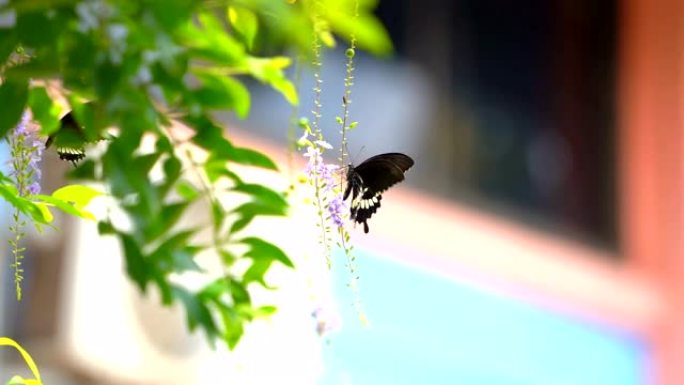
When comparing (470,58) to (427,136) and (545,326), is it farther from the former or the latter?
(545,326)

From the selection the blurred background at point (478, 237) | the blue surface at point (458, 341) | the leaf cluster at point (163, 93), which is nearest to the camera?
the leaf cluster at point (163, 93)

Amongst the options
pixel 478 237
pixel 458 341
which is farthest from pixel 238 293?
pixel 478 237

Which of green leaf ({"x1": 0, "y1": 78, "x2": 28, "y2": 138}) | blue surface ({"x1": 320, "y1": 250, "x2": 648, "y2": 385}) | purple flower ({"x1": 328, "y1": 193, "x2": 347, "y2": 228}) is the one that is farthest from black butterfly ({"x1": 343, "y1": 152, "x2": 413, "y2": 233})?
blue surface ({"x1": 320, "y1": 250, "x2": 648, "y2": 385})

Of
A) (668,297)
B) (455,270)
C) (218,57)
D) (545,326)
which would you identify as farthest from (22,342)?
(668,297)

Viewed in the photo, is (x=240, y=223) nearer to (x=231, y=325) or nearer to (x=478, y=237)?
(x=231, y=325)

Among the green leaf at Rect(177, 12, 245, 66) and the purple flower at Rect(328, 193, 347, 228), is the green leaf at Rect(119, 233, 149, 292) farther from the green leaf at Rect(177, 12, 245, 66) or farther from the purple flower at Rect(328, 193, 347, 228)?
the purple flower at Rect(328, 193, 347, 228)

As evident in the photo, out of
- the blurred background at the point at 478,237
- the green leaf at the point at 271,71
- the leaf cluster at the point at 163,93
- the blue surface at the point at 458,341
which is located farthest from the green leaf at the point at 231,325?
the blue surface at the point at 458,341

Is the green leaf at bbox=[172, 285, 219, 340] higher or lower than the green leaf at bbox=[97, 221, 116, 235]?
lower

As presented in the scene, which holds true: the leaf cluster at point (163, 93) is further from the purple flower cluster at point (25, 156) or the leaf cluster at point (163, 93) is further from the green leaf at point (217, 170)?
the purple flower cluster at point (25, 156)
